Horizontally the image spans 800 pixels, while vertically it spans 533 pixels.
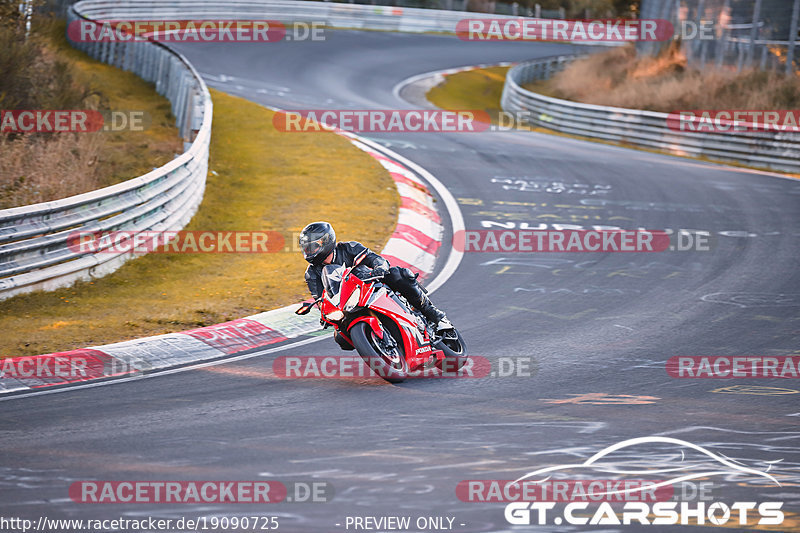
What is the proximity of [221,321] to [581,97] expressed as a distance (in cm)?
2538

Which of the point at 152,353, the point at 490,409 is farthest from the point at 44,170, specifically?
the point at 490,409

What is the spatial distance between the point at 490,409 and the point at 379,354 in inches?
46.8

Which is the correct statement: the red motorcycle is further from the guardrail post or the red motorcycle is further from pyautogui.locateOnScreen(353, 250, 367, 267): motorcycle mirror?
the guardrail post

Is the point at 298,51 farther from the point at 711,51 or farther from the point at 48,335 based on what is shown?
the point at 48,335

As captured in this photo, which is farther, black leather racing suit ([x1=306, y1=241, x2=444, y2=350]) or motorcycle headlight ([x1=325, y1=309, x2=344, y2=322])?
black leather racing suit ([x1=306, y1=241, x2=444, y2=350])

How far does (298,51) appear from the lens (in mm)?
37156

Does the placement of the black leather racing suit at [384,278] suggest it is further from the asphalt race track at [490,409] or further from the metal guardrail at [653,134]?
the metal guardrail at [653,134]

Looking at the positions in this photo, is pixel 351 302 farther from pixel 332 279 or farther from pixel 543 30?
pixel 543 30

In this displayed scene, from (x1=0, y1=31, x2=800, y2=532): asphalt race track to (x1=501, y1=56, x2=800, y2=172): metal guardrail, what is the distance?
7.69 m

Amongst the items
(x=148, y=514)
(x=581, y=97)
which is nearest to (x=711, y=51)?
(x=581, y=97)

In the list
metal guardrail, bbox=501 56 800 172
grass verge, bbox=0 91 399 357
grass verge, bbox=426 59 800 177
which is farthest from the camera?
grass verge, bbox=426 59 800 177

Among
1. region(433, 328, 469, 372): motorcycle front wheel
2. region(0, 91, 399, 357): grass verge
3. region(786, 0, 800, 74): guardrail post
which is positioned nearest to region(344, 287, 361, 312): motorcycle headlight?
region(433, 328, 469, 372): motorcycle front wheel

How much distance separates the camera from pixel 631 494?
19.0 ft

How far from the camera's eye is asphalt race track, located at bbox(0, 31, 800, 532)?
5.90 meters
